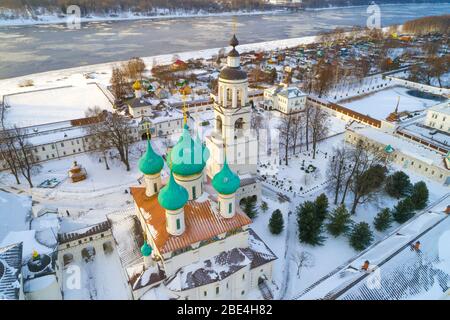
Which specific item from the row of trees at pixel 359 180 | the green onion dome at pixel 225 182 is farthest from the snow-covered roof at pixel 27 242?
the row of trees at pixel 359 180

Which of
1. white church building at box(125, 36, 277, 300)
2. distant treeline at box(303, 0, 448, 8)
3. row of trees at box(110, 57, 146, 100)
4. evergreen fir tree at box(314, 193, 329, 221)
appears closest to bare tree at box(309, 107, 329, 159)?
evergreen fir tree at box(314, 193, 329, 221)

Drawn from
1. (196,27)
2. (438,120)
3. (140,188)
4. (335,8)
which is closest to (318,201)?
(140,188)

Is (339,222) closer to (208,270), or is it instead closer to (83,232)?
(208,270)

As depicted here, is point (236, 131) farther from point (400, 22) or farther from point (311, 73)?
point (400, 22)

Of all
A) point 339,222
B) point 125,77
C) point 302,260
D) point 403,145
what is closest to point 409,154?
point 403,145

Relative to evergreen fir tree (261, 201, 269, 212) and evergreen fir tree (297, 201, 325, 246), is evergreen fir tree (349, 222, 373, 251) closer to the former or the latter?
evergreen fir tree (297, 201, 325, 246)

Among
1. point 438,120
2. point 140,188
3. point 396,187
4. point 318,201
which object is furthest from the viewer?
point 438,120
